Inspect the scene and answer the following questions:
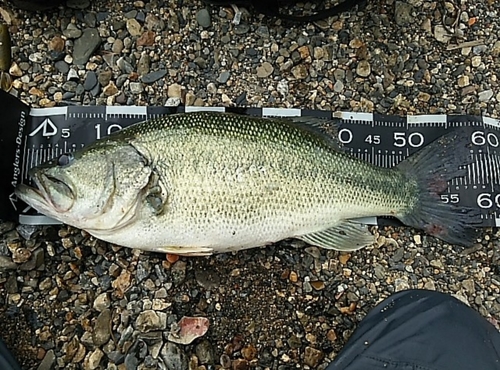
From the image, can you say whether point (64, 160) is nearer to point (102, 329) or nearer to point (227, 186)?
point (227, 186)

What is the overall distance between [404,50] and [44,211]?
6.27ft

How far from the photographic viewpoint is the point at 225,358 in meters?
2.61

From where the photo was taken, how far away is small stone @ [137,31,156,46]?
2.90m

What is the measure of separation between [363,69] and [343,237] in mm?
889

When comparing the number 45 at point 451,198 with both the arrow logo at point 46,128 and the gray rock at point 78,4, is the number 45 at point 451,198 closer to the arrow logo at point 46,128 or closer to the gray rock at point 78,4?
the arrow logo at point 46,128

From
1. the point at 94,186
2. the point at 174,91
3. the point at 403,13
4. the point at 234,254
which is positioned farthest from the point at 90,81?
the point at 403,13

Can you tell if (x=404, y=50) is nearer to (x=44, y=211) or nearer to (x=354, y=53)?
(x=354, y=53)

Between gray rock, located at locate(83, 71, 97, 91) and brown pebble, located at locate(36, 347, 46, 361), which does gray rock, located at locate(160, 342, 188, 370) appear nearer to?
brown pebble, located at locate(36, 347, 46, 361)

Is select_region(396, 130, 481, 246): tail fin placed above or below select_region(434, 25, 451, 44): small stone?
below

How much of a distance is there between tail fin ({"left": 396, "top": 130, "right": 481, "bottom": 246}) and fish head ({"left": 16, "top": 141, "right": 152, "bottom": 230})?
119cm

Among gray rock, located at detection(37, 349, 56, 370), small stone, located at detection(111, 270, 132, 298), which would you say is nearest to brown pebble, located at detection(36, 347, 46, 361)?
gray rock, located at detection(37, 349, 56, 370)

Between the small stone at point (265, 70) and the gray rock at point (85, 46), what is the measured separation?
2.63ft

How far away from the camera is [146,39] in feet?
9.53

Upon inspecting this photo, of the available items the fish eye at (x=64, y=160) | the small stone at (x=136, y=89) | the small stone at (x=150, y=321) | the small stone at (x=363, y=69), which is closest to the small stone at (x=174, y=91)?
the small stone at (x=136, y=89)
